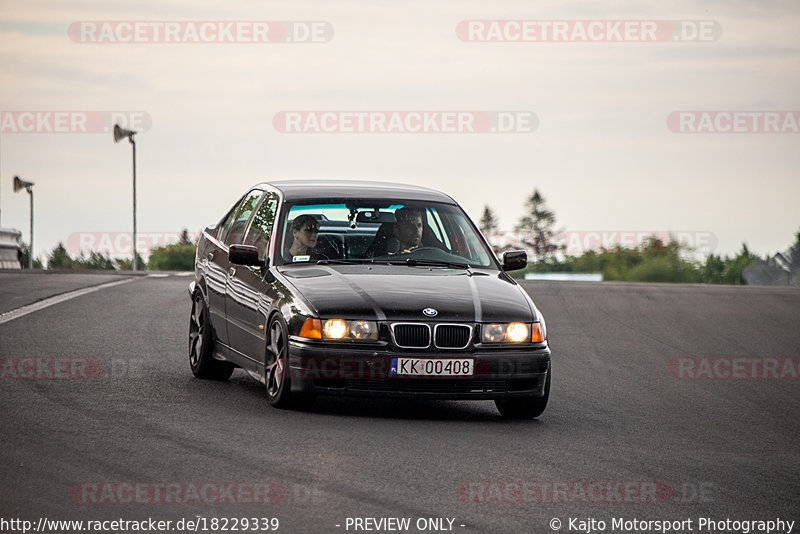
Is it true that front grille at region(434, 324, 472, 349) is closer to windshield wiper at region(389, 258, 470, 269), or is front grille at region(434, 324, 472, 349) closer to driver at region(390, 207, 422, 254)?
windshield wiper at region(389, 258, 470, 269)

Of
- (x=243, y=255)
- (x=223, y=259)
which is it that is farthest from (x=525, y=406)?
(x=223, y=259)

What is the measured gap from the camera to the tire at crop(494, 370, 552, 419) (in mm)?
9180

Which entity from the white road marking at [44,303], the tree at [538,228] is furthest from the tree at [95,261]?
the tree at [538,228]

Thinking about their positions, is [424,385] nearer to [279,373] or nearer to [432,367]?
[432,367]

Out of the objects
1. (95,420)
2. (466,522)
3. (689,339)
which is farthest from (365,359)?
(689,339)

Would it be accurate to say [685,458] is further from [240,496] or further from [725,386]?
[725,386]

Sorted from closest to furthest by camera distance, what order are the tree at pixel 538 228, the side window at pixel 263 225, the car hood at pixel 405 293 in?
the car hood at pixel 405 293, the side window at pixel 263 225, the tree at pixel 538 228

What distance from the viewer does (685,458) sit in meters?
7.79

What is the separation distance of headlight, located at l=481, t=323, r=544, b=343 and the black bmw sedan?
0.01 metres

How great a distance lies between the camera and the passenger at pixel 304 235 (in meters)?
9.94

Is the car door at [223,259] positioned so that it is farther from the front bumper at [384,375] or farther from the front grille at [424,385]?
the front grille at [424,385]

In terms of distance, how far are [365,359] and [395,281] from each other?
32.0 inches

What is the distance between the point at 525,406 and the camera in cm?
923

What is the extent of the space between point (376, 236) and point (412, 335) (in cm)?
156
